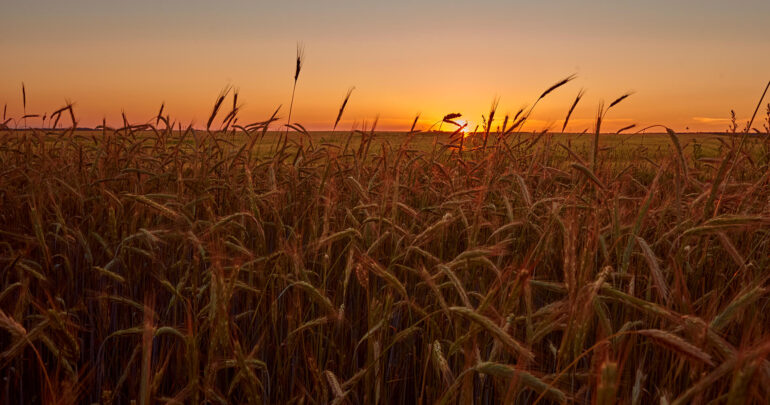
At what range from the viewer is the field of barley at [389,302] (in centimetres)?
114

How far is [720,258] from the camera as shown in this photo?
8.57ft

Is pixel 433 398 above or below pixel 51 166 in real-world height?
below

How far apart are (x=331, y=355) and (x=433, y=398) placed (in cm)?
40

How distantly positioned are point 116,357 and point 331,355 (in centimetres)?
86

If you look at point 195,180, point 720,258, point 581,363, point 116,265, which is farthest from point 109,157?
point 720,258

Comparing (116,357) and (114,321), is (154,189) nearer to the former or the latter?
(114,321)

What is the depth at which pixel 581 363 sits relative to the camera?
1.92 metres

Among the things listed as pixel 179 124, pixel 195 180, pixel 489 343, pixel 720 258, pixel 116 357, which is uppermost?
pixel 179 124

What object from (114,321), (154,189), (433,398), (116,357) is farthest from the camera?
(154,189)

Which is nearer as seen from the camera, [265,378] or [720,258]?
[265,378]

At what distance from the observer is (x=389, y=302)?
5.04 ft

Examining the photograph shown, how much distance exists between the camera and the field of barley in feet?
3.74

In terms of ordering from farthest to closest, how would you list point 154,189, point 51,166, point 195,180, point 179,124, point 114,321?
point 179,124 → point 51,166 → point 154,189 → point 195,180 → point 114,321

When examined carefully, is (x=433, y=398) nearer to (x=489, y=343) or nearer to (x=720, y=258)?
(x=489, y=343)
